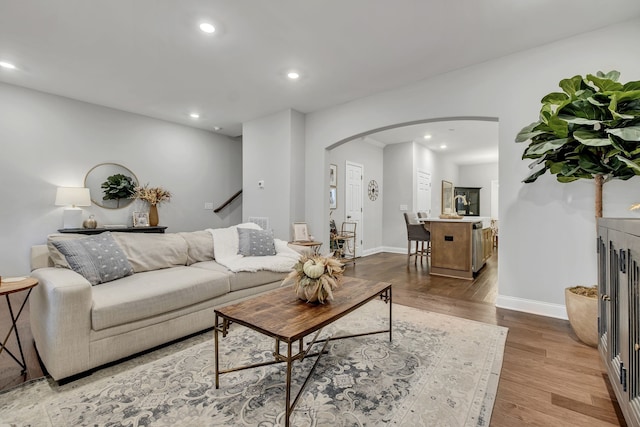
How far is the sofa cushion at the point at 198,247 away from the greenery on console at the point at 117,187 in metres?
2.33

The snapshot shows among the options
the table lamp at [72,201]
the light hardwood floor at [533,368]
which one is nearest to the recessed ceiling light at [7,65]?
the table lamp at [72,201]

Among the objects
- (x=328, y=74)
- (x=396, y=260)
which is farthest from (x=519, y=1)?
(x=396, y=260)

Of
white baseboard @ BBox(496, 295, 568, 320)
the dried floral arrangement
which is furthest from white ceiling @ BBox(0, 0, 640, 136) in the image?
white baseboard @ BBox(496, 295, 568, 320)

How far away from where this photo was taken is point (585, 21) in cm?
260

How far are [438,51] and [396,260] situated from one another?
4126 mm

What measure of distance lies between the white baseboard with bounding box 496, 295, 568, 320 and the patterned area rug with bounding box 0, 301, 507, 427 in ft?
3.10

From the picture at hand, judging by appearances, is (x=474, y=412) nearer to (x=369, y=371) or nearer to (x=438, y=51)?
(x=369, y=371)

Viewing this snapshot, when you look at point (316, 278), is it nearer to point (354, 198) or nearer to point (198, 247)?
point (198, 247)

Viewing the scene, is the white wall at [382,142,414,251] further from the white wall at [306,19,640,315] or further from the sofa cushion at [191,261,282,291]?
the sofa cushion at [191,261,282,291]

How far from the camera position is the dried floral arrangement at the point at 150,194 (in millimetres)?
4998

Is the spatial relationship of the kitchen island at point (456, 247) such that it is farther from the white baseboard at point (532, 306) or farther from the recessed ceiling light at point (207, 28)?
the recessed ceiling light at point (207, 28)

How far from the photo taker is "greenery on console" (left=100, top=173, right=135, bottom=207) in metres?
4.70

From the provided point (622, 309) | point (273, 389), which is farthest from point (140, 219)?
point (622, 309)

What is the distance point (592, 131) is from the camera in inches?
80.6
